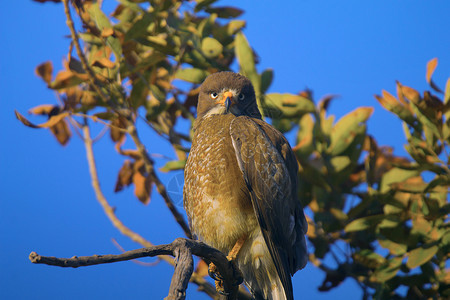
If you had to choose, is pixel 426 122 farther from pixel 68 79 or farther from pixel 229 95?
pixel 68 79

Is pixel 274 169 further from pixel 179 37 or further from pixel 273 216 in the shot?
pixel 179 37

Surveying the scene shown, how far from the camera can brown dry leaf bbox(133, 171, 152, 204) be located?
15.1 feet

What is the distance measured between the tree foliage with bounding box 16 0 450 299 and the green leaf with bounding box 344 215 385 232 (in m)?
0.01

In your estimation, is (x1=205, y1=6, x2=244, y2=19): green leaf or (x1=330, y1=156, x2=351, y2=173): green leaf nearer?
(x1=330, y1=156, x2=351, y2=173): green leaf

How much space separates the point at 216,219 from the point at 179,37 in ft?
5.92

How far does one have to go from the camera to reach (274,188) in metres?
3.20

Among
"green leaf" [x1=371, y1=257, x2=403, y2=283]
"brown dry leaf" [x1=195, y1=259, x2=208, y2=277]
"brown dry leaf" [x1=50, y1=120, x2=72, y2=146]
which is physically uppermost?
"brown dry leaf" [x1=50, y1=120, x2=72, y2=146]

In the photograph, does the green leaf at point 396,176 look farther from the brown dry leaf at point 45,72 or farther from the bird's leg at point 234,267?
the brown dry leaf at point 45,72

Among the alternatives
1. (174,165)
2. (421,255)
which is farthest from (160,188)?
(421,255)

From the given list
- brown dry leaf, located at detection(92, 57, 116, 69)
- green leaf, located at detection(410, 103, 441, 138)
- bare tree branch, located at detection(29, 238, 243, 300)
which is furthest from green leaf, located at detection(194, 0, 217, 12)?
bare tree branch, located at detection(29, 238, 243, 300)

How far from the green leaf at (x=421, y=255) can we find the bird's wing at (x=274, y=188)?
0.88m

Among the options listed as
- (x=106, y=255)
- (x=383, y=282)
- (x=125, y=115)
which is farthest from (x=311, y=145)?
(x=106, y=255)

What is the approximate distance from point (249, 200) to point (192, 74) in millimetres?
1495

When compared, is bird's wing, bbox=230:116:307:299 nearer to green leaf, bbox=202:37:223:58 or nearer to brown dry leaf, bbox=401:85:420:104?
green leaf, bbox=202:37:223:58
